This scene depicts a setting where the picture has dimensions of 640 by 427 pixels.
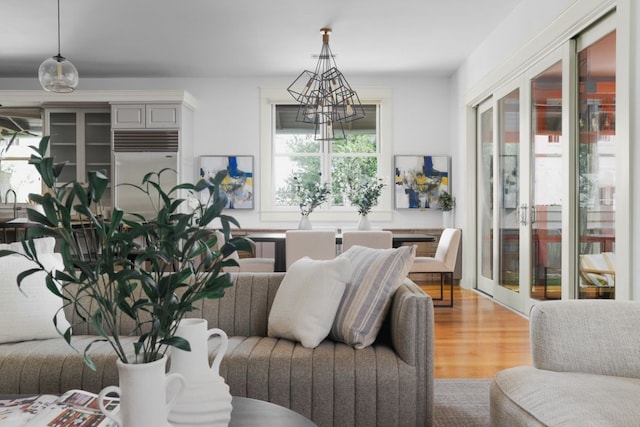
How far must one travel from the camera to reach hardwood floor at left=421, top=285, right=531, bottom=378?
3.30 m

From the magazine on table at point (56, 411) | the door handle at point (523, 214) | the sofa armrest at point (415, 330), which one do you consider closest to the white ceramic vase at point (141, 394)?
the magazine on table at point (56, 411)

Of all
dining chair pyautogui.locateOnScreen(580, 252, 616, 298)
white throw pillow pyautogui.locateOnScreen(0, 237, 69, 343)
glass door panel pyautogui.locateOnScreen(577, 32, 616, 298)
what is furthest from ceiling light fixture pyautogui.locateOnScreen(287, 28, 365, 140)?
white throw pillow pyautogui.locateOnScreen(0, 237, 69, 343)

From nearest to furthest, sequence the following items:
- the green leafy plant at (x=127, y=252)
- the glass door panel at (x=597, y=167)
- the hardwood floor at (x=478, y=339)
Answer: the green leafy plant at (x=127, y=252) < the hardwood floor at (x=478, y=339) < the glass door panel at (x=597, y=167)

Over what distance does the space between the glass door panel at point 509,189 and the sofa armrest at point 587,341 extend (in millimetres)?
3434

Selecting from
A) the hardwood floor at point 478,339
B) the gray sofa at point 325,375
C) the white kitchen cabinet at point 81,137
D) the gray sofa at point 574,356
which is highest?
the white kitchen cabinet at point 81,137

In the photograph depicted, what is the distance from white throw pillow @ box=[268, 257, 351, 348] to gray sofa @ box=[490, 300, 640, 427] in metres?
0.71

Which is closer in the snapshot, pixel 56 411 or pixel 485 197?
pixel 56 411

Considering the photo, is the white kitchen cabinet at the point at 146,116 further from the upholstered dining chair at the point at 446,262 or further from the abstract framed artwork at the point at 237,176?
the upholstered dining chair at the point at 446,262

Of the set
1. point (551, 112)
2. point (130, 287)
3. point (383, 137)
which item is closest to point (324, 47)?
point (383, 137)

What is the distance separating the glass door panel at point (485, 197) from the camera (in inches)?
234

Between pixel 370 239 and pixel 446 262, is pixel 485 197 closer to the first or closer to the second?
pixel 446 262

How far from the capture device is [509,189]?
5.36 m

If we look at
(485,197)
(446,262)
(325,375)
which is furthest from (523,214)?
(325,375)

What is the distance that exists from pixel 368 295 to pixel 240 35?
4214 millimetres
